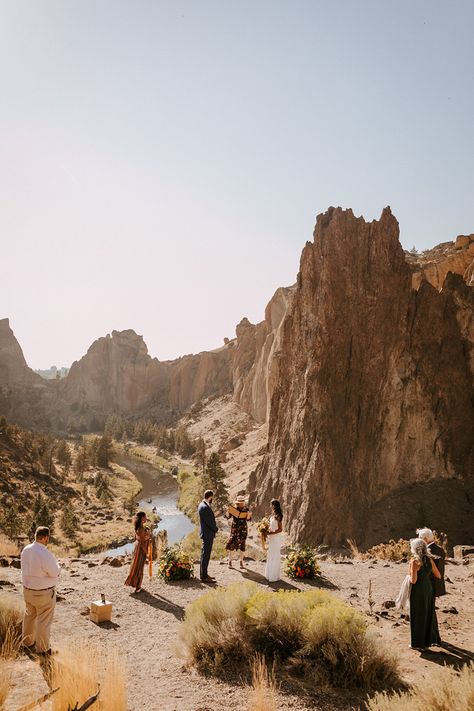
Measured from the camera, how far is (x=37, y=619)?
8164 millimetres

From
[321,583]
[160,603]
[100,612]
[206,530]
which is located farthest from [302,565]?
[100,612]

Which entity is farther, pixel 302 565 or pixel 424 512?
pixel 424 512

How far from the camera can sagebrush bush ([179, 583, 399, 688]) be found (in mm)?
7371

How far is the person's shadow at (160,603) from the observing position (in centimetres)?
1111

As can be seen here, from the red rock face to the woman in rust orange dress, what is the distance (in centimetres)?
2005

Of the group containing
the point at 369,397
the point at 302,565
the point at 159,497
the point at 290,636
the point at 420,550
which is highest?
the point at 369,397

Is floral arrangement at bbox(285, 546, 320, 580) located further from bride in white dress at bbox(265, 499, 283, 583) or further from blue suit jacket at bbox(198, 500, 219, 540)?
blue suit jacket at bbox(198, 500, 219, 540)

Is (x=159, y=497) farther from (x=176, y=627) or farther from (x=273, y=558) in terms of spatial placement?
(x=176, y=627)

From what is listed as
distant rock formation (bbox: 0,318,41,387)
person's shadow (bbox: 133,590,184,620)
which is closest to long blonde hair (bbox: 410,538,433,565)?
person's shadow (bbox: 133,590,184,620)

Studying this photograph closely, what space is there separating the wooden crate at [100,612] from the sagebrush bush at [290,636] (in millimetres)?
2584

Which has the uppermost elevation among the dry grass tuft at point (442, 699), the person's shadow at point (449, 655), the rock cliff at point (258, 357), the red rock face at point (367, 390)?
the rock cliff at point (258, 357)

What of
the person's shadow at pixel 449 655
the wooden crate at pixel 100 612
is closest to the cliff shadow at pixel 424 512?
the person's shadow at pixel 449 655

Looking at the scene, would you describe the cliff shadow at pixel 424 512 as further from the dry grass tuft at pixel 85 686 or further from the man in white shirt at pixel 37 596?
the dry grass tuft at pixel 85 686

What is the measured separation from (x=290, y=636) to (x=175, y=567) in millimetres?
6447
